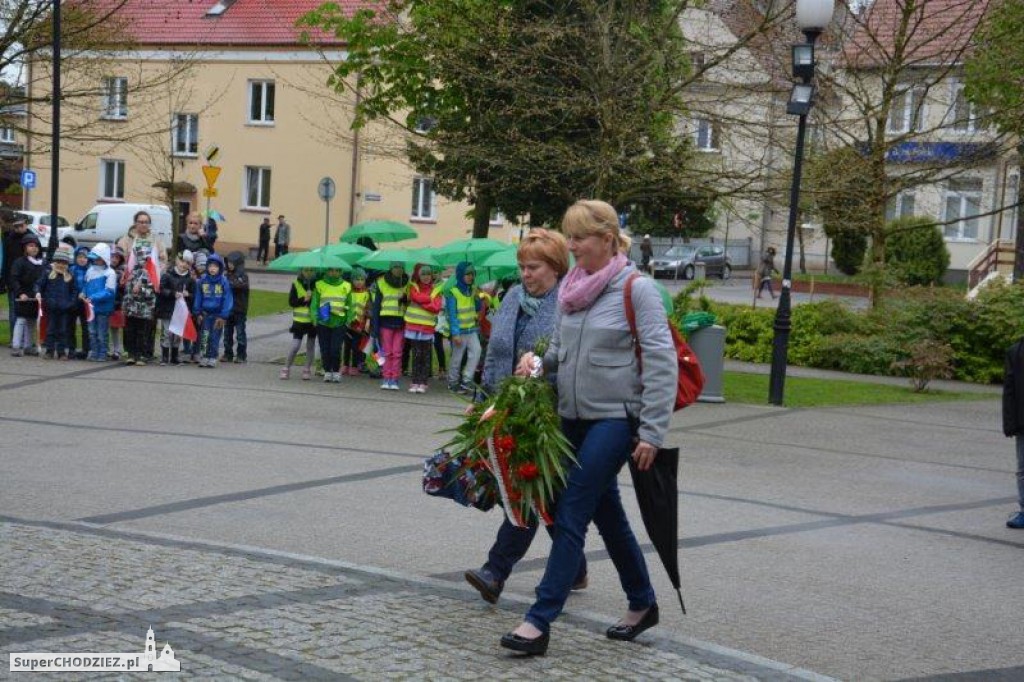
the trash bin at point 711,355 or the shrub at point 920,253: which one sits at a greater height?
the shrub at point 920,253

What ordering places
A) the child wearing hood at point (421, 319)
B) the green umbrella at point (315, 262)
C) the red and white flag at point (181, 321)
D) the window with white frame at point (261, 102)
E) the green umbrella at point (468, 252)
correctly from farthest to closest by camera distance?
the window with white frame at point (261, 102), the red and white flag at point (181, 321), the green umbrella at point (468, 252), the green umbrella at point (315, 262), the child wearing hood at point (421, 319)

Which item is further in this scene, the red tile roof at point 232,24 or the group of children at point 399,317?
the red tile roof at point 232,24

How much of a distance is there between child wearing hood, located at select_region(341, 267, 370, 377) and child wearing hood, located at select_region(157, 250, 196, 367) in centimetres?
215

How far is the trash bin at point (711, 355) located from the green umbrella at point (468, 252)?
265 cm

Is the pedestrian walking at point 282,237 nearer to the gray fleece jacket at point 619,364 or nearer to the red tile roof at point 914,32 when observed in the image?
the red tile roof at point 914,32

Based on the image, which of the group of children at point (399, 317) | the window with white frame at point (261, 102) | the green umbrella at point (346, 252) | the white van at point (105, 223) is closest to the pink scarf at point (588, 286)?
the group of children at point (399, 317)

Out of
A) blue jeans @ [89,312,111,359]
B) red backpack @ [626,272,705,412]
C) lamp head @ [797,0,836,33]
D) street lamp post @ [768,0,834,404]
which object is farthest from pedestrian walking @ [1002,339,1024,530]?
blue jeans @ [89,312,111,359]

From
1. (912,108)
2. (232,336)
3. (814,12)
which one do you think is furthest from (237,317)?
(912,108)

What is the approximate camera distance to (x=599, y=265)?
6.27 meters

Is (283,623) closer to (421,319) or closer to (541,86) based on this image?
(421,319)

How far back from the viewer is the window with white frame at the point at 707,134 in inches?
839

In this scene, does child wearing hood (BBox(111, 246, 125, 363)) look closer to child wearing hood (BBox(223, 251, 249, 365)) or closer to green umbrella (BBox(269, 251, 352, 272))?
child wearing hood (BBox(223, 251, 249, 365))

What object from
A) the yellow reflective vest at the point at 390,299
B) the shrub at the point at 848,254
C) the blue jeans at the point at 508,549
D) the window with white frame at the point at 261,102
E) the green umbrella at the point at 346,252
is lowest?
the blue jeans at the point at 508,549

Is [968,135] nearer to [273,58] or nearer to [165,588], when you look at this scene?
[165,588]
